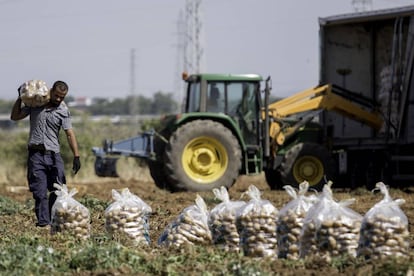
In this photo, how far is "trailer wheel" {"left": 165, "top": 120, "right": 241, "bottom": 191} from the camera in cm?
1809

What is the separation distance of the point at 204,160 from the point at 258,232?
1066cm

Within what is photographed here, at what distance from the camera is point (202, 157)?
18.6 meters

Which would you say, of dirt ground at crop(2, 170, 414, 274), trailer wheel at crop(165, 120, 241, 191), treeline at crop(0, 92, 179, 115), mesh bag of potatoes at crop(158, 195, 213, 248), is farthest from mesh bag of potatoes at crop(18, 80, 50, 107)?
treeline at crop(0, 92, 179, 115)

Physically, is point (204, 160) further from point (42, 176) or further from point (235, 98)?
point (42, 176)

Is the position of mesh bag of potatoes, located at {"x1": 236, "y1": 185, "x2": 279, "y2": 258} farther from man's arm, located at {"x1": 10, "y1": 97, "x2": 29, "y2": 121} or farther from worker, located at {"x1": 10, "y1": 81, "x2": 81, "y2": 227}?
man's arm, located at {"x1": 10, "y1": 97, "x2": 29, "y2": 121}

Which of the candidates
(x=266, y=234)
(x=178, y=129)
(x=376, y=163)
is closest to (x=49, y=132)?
(x=266, y=234)

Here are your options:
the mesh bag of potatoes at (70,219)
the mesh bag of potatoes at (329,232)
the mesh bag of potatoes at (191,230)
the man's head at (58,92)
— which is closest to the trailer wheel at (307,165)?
the man's head at (58,92)

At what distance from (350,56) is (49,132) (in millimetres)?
9842

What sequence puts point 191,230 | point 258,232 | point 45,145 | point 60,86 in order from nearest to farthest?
point 258,232 → point 191,230 → point 60,86 → point 45,145

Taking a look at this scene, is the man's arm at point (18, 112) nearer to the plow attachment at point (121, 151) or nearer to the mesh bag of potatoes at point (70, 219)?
the mesh bag of potatoes at point (70, 219)

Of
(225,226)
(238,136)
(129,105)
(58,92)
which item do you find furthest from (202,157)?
(129,105)

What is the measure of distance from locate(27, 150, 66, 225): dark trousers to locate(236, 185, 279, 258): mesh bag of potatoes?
12.1 ft

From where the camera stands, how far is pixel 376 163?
62.2 ft

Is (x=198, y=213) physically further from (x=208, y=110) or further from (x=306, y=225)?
(x=208, y=110)
